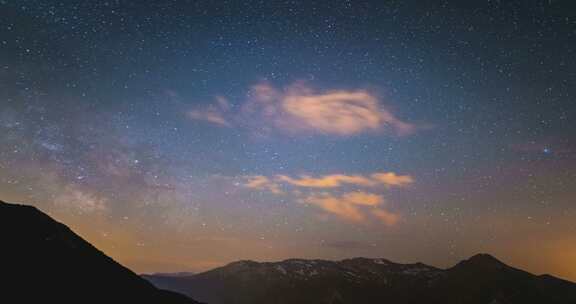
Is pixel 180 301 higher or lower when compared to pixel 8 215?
lower

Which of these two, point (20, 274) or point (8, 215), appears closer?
point (20, 274)

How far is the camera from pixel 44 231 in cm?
9200

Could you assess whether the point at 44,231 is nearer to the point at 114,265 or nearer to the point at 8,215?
the point at 8,215

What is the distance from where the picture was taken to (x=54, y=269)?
80188mm

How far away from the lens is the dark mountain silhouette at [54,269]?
7006 centimetres

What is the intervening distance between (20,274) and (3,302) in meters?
9.74

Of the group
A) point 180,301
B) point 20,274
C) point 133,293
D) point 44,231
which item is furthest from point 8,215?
point 180,301

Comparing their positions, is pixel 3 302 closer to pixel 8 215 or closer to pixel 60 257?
pixel 60 257

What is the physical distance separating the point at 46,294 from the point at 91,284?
14.8 meters

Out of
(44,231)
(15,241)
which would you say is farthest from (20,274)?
(44,231)

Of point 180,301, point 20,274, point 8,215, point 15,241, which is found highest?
point 8,215

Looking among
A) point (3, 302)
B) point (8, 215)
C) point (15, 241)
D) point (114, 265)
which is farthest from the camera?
point (114, 265)

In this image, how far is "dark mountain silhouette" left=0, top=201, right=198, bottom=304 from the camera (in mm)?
70062

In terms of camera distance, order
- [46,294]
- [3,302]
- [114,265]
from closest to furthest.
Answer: [3,302] < [46,294] < [114,265]
